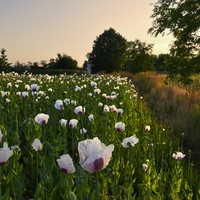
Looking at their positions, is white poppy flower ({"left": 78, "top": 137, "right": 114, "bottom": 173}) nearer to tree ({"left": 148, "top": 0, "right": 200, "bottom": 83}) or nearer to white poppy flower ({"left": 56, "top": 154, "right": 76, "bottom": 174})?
white poppy flower ({"left": 56, "top": 154, "right": 76, "bottom": 174})

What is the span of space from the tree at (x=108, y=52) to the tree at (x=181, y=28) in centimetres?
5185

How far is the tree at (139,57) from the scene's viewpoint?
44.6m

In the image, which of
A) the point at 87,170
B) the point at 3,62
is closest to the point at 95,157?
the point at 87,170

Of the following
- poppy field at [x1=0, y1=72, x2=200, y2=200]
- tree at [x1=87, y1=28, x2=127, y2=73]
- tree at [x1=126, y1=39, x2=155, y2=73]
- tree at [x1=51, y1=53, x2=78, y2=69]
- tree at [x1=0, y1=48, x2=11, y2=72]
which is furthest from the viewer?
tree at [x1=51, y1=53, x2=78, y2=69]

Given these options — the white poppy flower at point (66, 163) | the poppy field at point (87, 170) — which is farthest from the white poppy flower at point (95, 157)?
the white poppy flower at point (66, 163)

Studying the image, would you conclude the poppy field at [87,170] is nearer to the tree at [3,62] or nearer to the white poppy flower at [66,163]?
the white poppy flower at [66,163]

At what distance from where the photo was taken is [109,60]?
68.2 metres

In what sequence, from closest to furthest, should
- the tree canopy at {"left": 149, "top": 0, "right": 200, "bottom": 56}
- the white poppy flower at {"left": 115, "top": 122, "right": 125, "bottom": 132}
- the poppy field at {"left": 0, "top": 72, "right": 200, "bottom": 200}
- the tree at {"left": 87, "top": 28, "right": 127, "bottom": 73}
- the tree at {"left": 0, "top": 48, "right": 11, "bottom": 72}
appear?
the poppy field at {"left": 0, "top": 72, "right": 200, "bottom": 200} < the white poppy flower at {"left": 115, "top": 122, "right": 125, "bottom": 132} < the tree canopy at {"left": 149, "top": 0, "right": 200, "bottom": 56} < the tree at {"left": 0, "top": 48, "right": 11, "bottom": 72} < the tree at {"left": 87, "top": 28, "right": 127, "bottom": 73}

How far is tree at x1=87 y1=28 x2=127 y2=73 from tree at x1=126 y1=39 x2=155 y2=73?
20636 millimetres

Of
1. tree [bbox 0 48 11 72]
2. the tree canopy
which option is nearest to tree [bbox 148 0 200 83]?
the tree canopy

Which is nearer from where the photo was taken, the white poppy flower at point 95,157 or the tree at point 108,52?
the white poppy flower at point 95,157

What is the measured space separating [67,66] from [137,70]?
3499 cm

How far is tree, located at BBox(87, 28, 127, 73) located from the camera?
68188 mm

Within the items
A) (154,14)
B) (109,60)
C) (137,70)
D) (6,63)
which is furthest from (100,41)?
(154,14)
